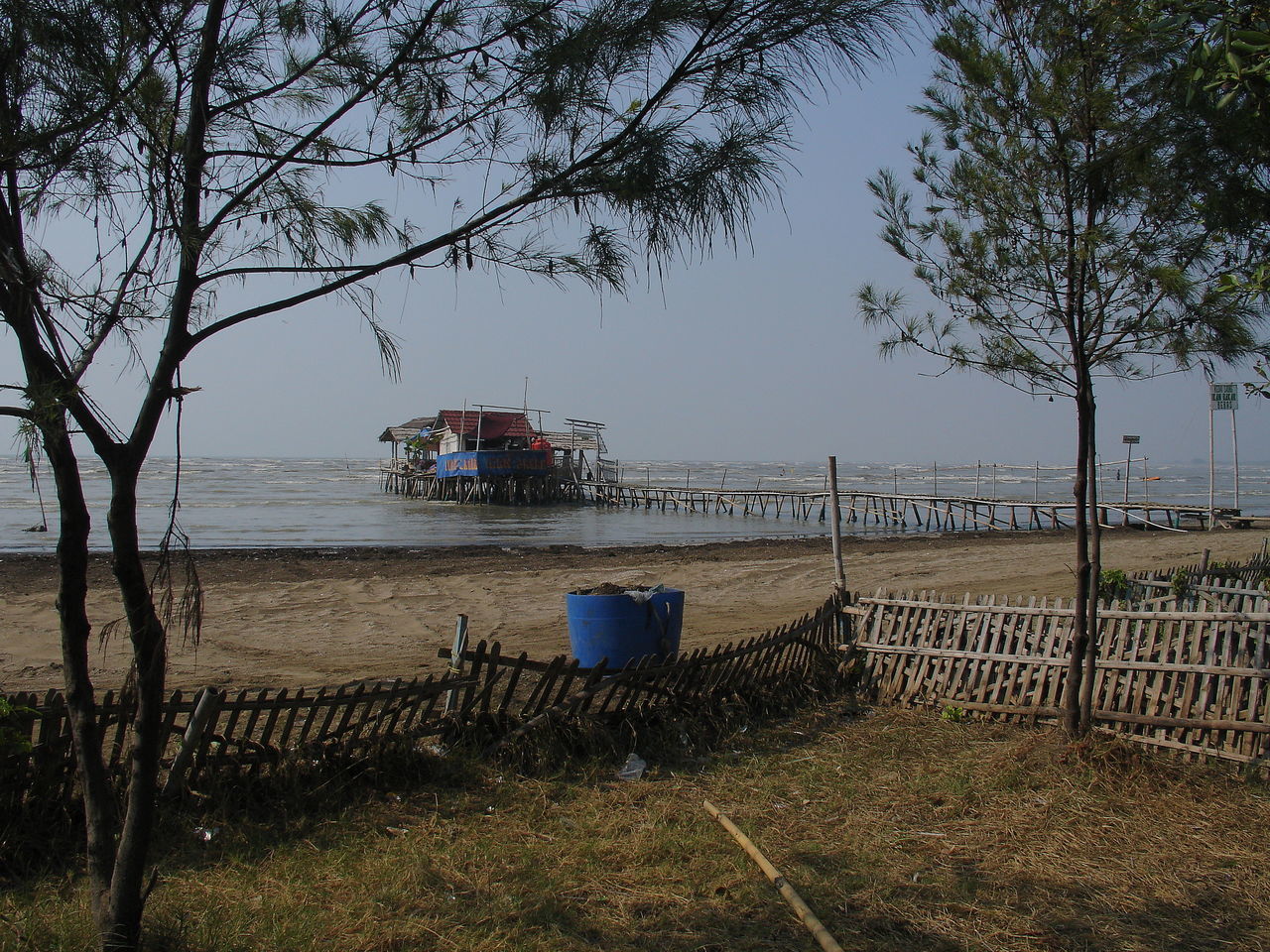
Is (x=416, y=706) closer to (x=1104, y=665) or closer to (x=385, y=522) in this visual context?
(x=1104, y=665)

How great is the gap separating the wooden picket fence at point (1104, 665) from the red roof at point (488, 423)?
1820 inches

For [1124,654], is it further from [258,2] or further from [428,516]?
[428,516]

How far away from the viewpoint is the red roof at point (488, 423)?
53.2m

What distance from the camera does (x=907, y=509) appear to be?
149 feet

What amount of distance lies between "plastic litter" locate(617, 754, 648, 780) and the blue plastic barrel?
3.94ft

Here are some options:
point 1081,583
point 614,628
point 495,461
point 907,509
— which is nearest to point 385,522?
point 495,461

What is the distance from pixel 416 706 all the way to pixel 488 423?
1957 inches

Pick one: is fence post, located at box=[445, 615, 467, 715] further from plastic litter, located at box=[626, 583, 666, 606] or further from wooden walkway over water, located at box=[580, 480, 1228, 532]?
wooden walkway over water, located at box=[580, 480, 1228, 532]

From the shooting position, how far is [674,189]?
3.31m

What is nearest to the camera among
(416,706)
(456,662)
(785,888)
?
(785,888)

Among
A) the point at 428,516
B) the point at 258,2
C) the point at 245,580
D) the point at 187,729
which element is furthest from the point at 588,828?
the point at 428,516

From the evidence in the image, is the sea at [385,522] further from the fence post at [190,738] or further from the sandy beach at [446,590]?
the fence post at [190,738]

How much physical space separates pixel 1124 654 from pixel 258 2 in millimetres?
5760

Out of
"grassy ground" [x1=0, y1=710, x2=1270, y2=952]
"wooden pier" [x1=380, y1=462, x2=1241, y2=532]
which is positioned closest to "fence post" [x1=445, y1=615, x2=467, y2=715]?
"grassy ground" [x1=0, y1=710, x2=1270, y2=952]
